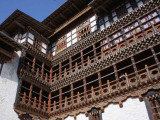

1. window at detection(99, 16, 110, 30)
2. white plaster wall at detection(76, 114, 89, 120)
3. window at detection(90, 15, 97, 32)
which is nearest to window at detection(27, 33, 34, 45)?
window at detection(90, 15, 97, 32)

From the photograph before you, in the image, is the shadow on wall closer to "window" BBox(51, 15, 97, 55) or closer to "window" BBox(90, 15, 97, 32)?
"window" BBox(51, 15, 97, 55)

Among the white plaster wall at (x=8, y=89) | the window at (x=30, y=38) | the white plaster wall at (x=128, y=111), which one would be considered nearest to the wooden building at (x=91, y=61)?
the white plaster wall at (x=128, y=111)

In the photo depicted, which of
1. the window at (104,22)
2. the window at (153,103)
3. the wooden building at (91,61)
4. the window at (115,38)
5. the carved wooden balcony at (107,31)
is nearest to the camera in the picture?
the window at (153,103)

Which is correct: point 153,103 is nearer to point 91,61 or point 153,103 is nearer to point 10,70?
point 91,61

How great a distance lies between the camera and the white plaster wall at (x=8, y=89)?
14977mm

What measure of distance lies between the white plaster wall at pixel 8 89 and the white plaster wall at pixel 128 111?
7.89 meters

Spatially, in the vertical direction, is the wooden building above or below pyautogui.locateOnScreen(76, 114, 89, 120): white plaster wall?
above

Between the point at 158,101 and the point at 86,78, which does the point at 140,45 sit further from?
the point at 86,78

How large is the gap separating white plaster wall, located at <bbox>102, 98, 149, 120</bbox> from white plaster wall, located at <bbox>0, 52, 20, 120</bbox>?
A: 25.9 feet

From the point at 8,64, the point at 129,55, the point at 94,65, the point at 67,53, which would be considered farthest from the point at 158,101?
the point at 8,64

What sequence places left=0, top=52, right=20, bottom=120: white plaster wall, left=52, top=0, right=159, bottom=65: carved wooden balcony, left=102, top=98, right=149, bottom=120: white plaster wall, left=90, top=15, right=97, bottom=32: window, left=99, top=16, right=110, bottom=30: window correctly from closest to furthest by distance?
left=102, top=98, right=149, bottom=120: white plaster wall, left=0, top=52, right=20, bottom=120: white plaster wall, left=52, top=0, right=159, bottom=65: carved wooden balcony, left=99, top=16, right=110, bottom=30: window, left=90, top=15, right=97, bottom=32: window

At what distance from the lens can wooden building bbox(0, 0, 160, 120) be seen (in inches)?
532

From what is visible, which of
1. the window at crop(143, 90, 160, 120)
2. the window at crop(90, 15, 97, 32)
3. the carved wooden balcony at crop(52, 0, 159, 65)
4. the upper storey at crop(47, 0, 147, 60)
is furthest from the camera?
the window at crop(90, 15, 97, 32)

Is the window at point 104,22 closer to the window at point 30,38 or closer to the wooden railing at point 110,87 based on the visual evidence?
the wooden railing at point 110,87
